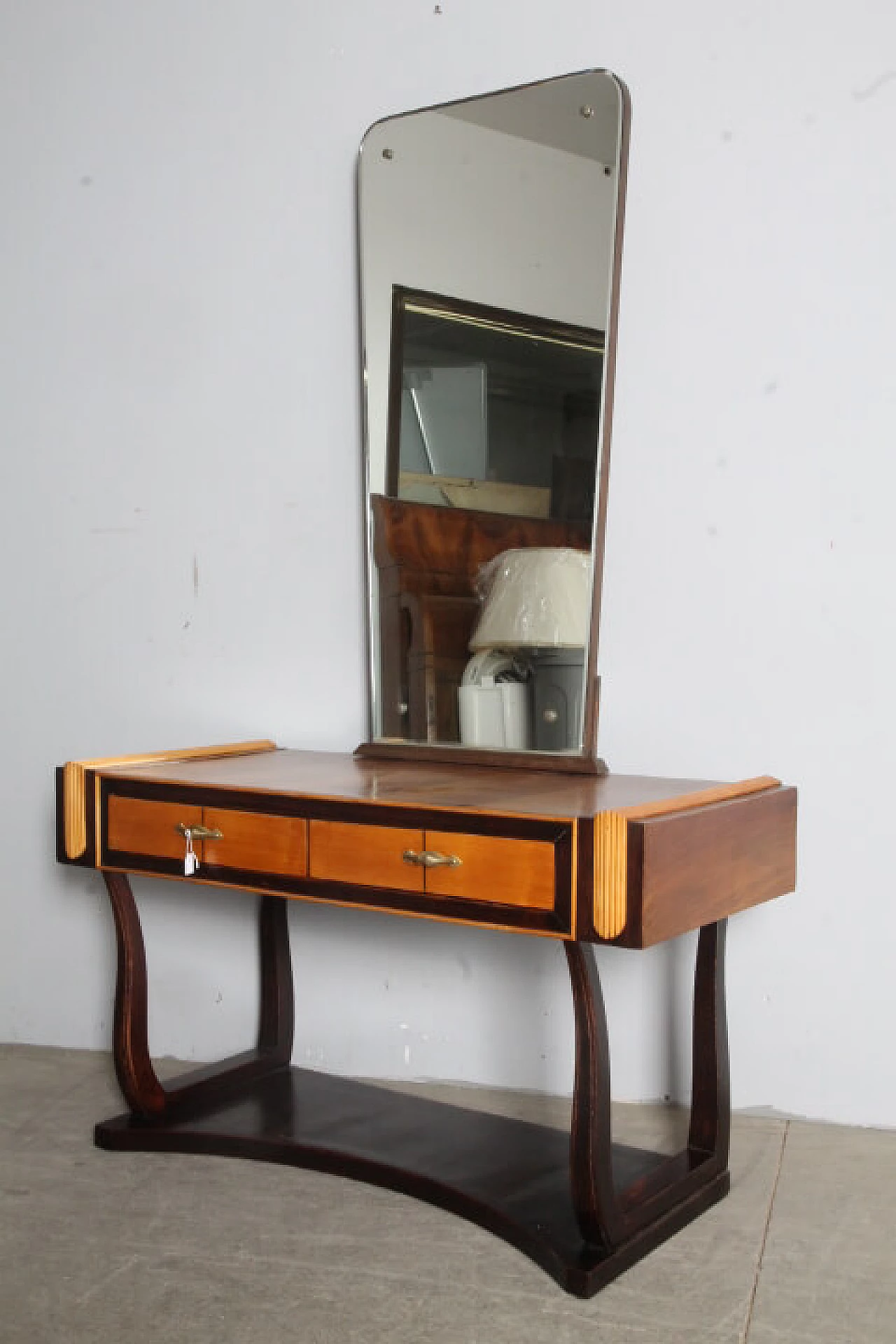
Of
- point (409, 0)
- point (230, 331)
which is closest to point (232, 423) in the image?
point (230, 331)

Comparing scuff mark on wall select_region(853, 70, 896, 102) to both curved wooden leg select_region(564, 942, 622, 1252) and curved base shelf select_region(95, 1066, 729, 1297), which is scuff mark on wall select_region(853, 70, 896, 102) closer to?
curved wooden leg select_region(564, 942, 622, 1252)

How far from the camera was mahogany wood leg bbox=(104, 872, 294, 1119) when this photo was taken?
2.64 meters

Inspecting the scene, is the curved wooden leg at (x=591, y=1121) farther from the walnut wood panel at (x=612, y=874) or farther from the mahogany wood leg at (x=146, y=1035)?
the mahogany wood leg at (x=146, y=1035)

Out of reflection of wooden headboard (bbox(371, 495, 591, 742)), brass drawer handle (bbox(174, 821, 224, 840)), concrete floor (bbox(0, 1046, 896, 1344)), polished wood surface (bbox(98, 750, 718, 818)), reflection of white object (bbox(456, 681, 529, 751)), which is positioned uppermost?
reflection of wooden headboard (bbox(371, 495, 591, 742))

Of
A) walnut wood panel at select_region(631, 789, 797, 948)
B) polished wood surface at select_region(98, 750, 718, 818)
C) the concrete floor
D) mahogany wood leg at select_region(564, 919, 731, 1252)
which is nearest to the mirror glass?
polished wood surface at select_region(98, 750, 718, 818)

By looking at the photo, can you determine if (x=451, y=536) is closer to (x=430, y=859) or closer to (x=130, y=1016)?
(x=430, y=859)

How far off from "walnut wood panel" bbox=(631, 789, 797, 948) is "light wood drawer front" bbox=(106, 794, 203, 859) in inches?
33.5

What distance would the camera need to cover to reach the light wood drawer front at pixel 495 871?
202 cm

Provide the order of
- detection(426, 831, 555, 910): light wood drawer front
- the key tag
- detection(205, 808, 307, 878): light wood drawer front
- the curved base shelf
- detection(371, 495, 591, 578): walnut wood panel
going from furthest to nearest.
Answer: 1. detection(371, 495, 591, 578): walnut wood panel
2. the key tag
3. detection(205, 808, 307, 878): light wood drawer front
4. the curved base shelf
5. detection(426, 831, 555, 910): light wood drawer front

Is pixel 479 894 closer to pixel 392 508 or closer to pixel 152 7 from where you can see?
pixel 392 508

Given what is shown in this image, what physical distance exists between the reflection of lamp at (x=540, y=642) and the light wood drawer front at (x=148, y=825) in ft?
1.95

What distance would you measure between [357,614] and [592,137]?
1.05 m

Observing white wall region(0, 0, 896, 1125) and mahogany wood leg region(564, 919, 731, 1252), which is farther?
white wall region(0, 0, 896, 1125)

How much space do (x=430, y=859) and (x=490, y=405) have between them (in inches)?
40.0
